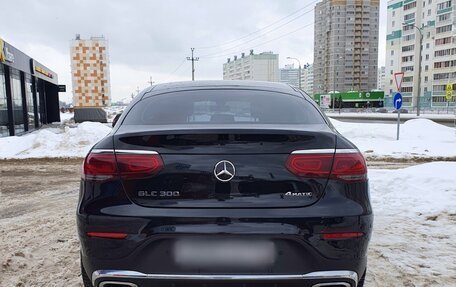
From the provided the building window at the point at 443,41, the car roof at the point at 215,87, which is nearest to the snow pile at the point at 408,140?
the car roof at the point at 215,87

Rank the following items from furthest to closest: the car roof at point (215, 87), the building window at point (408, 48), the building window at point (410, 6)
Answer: the building window at point (408, 48)
the building window at point (410, 6)
the car roof at point (215, 87)

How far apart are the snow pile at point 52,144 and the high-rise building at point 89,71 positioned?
147 ft

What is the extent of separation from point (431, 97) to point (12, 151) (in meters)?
82.8

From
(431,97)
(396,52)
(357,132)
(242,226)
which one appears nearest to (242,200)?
(242,226)

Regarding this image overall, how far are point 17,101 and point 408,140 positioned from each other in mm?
19726

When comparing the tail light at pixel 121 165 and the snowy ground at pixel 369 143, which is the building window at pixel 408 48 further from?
the tail light at pixel 121 165

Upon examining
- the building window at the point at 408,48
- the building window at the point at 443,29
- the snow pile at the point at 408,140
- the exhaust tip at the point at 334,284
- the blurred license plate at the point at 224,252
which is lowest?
the snow pile at the point at 408,140

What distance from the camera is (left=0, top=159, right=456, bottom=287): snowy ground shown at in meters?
3.49

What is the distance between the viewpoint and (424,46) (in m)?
89.2

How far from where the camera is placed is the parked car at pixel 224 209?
2.26 m

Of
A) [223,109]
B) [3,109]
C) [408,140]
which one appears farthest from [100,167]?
[3,109]

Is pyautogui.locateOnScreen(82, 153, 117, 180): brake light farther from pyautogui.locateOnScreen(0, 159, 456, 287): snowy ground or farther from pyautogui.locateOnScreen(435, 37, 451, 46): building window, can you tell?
pyautogui.locateOnScreen(435, 37, 451, 46): building window

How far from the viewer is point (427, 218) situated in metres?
5.12

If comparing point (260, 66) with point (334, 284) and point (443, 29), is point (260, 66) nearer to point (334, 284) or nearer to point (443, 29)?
point (443, 29)
